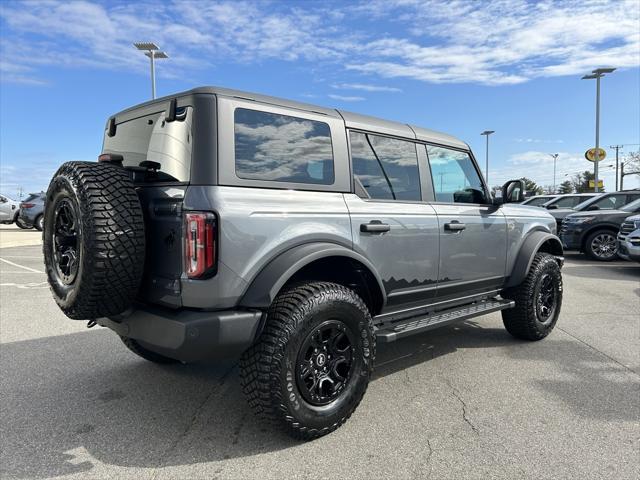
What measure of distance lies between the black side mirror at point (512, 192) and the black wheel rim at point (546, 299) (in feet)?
3.12

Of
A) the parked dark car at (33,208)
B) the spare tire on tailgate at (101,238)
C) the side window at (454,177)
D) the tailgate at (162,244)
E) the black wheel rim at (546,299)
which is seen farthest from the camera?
the parked dark car at (33,208)

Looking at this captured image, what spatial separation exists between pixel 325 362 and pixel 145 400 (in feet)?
4.67

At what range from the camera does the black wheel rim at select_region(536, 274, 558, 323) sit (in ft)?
16.0

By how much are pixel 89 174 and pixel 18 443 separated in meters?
1.65

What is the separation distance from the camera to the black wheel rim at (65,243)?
8.95 feet

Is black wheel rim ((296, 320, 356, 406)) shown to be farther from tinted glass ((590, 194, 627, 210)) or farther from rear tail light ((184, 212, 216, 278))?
tinted glass ((590, 194, 627, 210))

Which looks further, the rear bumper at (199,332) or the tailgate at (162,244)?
the tailgate at (162,244)

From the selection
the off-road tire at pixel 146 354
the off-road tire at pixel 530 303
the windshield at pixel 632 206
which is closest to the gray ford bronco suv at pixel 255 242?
the off-road tire at pixel 146 354

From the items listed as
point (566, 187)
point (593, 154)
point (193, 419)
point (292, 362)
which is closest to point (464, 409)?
point (292, 362)

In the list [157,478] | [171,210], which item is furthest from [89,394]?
[171,210]

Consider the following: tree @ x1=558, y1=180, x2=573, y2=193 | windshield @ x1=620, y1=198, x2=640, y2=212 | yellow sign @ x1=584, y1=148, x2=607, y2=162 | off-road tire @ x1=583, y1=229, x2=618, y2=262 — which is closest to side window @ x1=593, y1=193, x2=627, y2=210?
windshield @ x1=620, y1=198, x2=640, y2=212

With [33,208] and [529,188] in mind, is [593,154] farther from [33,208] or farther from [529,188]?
[33,208]

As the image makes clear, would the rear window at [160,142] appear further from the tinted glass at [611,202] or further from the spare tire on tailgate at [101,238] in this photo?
the tinted glass at [611,202]

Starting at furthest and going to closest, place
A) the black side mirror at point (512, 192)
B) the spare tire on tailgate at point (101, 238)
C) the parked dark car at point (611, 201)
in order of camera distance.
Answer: the parked dark car at point (611, 201) → the black side mirror at point (512, 192) → the spare tire on tailgate at point (101, 238)
